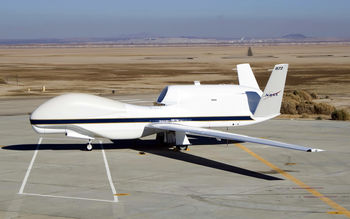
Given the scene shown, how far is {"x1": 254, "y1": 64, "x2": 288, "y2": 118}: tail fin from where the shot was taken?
29.0 m

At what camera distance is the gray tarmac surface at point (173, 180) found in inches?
728

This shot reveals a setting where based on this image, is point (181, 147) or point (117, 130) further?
point (181, 147)

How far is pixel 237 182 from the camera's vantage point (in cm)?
2236

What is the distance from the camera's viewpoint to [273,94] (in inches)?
1153

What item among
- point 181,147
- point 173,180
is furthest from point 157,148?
point 173,180

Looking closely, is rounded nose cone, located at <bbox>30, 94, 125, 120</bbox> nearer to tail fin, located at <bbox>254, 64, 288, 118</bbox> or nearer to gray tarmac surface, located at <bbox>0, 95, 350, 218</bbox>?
gray tarmac surface, located at <bbox>0, 95, 350, 218</bbox>

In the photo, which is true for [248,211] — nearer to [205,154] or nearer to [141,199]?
[141,199]

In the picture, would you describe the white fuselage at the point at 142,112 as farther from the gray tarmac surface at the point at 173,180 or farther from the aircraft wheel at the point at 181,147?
the gray tarmac surface at the point at 173,180

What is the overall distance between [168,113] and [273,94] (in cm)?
548

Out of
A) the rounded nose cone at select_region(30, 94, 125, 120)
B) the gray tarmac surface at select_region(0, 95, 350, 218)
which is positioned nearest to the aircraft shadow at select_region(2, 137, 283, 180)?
the gray tarmac surface at select_region(0, 95, 350, 218)

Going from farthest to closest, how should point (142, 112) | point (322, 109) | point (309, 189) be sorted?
point (322, 109), point (142, 112), point (309, 189)

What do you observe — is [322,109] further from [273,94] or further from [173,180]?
[173,180]

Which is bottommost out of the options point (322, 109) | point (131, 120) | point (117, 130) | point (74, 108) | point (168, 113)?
point (322, 109)

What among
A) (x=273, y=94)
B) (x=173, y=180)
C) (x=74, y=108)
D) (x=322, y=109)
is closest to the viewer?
(x=173, y=180)
